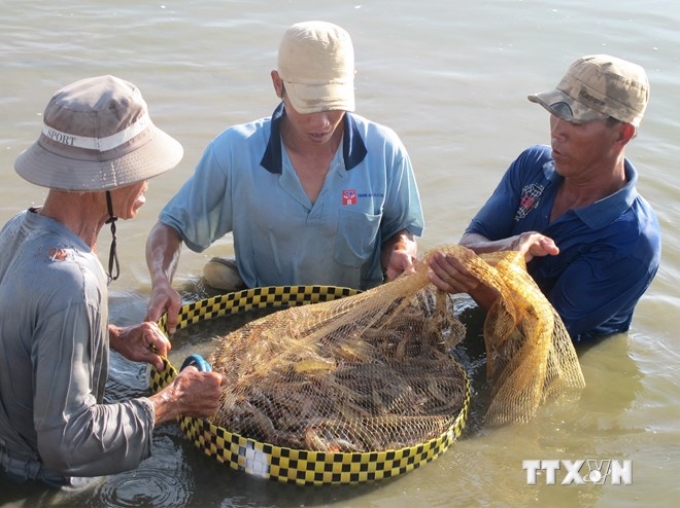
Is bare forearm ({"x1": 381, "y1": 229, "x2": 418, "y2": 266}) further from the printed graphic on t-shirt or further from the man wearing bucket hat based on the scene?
the man wearing bucket hat

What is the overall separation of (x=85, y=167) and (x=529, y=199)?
9.13 feet

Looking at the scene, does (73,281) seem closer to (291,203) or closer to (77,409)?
(77,409)

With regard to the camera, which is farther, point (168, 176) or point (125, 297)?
point (168, 176)

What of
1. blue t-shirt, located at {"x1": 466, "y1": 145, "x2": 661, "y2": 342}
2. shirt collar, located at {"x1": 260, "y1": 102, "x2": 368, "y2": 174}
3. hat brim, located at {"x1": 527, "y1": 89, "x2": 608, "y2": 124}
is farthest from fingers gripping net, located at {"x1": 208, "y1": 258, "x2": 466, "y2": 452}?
hat brim, located at {"x1": 527, "y1": 89, "x2": 608, "y2": 124}

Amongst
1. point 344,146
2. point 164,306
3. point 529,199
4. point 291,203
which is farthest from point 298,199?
point 529,199

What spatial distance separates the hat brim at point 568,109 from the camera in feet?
16.1

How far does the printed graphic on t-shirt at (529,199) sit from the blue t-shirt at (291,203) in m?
0.57

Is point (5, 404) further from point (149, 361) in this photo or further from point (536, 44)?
point (536, 44)

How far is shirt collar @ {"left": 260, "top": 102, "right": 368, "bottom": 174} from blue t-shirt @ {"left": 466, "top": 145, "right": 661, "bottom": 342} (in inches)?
33.8

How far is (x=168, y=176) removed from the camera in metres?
7.25

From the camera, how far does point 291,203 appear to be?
524 centimetres

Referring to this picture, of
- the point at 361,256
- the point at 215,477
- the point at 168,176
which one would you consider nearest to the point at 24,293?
the point at 215,477

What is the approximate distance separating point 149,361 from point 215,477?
58 centimetres

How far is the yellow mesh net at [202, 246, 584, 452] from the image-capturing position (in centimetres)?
423
